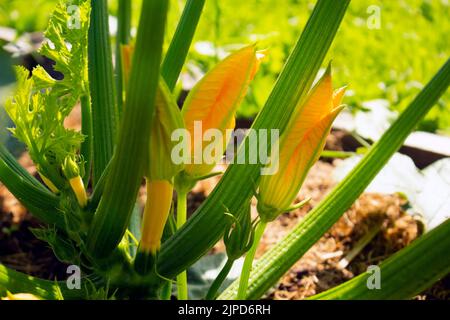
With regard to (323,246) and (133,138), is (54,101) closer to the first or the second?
(133,138)

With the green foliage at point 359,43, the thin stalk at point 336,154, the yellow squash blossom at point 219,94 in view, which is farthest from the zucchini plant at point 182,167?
the green foliage at point 359,43

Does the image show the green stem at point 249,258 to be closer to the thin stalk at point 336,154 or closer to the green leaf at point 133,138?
the green leaf at point 133,138

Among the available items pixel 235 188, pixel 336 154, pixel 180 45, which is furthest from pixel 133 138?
pixel 336 154

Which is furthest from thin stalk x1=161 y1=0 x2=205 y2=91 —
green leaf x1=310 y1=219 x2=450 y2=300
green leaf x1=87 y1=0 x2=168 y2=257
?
green leaf x1=310 y1=219 x2=450 y2=300

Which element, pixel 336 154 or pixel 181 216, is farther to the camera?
pixel 336 154
